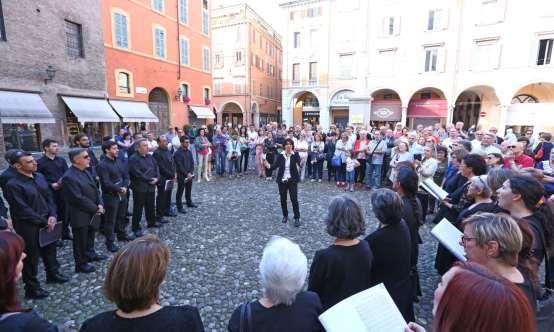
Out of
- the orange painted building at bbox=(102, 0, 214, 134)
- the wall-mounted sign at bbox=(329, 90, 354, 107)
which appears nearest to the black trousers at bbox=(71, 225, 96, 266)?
the orange painted building at bbox=(102, 0, 214, 134)

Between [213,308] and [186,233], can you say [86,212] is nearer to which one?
[186,233]

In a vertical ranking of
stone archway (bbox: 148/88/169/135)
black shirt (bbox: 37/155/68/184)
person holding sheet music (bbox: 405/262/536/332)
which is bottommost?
black shirt (bbox: 37/155/68/184)

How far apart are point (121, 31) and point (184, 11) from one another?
6.01 m

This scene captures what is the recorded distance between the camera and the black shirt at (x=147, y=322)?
132 cm

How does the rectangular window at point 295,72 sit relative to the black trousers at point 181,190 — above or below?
above

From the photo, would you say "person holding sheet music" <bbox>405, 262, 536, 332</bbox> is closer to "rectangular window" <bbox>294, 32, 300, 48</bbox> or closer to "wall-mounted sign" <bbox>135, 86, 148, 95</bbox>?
"wall-mounted sign" <bbox>135, 86, 148, 95</bbox>

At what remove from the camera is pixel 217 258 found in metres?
4.57

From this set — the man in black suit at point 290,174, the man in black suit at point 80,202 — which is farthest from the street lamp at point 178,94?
the man in black suit at point 80,202

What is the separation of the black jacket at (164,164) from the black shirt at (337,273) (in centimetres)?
507

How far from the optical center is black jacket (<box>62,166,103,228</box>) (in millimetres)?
3982

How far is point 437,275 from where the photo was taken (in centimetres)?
409

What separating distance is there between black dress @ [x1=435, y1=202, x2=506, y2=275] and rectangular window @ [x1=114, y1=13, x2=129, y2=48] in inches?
723

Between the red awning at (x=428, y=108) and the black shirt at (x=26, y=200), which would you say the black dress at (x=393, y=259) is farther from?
the red awning at (x=428, y=108)

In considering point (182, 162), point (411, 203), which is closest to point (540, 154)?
point (411, 203)
